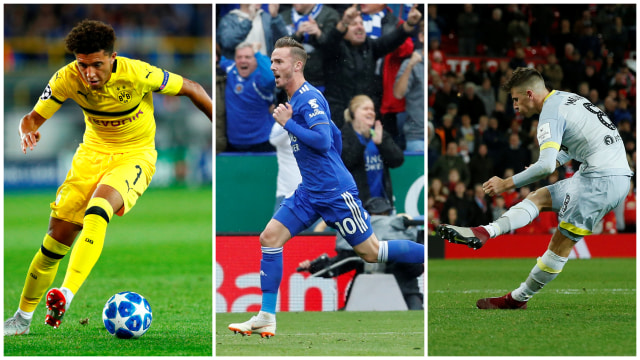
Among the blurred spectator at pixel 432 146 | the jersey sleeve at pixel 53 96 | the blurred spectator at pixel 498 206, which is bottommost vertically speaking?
the blurred spectator at pixel 498 206

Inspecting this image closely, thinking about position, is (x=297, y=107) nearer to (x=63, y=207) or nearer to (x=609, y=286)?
(x=63, y=207)

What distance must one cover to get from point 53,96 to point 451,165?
184 inches

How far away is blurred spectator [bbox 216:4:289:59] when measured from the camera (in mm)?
5969

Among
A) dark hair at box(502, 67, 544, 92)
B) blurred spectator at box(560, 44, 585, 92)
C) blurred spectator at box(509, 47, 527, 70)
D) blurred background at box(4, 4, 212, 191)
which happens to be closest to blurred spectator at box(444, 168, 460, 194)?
blurred spectator at box(560, 44, 585, 92)

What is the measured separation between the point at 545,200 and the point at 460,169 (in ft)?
10.7

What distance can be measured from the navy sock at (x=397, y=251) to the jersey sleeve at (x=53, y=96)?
2038 mm

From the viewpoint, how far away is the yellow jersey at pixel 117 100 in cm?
478

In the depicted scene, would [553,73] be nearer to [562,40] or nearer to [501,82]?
[562,40]

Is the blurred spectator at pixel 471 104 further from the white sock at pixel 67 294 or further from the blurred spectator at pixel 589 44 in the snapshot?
the white sock at pixel 67 294

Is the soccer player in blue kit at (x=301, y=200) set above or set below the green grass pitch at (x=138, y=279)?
above

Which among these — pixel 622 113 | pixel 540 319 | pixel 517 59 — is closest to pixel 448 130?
pixel 517 59

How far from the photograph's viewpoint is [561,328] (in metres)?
4.78

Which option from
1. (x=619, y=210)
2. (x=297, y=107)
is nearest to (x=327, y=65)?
(x=297, y=107)

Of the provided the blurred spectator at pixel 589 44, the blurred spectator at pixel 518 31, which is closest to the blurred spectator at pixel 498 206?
the blurred spectator at pixel 589 44
